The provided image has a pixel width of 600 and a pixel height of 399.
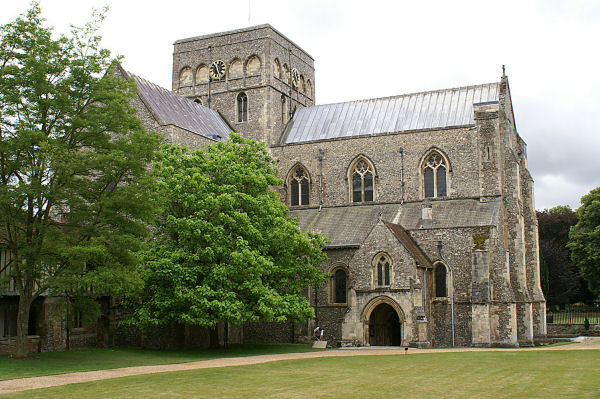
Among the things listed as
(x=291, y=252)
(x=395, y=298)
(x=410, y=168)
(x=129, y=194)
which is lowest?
(x=395, y=298)

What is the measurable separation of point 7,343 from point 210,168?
11.0 meters

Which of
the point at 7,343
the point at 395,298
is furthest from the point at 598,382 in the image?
the point at 7,343

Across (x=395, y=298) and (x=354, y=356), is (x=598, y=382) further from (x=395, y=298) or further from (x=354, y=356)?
(x=395, y=298)

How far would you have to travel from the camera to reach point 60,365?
76.6 feet

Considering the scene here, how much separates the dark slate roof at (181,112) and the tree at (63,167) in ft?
34.2

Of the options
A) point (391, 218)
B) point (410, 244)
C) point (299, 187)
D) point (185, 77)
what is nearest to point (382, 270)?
point (410, 244)

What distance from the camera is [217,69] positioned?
4725cm

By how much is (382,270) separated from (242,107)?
17.8 m

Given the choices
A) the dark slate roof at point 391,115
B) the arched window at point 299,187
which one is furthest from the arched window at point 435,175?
the arched window at point 299,187

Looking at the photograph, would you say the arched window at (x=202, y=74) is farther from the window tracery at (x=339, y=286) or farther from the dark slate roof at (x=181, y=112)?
the window tracery at (x=339, y=286)

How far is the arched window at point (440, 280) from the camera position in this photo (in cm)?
3494

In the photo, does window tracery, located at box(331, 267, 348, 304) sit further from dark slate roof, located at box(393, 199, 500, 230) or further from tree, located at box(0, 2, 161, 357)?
tree, located at box(0, 2, 161, 357)

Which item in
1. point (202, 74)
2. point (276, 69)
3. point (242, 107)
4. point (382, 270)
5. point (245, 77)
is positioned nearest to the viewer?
point (382, 270)

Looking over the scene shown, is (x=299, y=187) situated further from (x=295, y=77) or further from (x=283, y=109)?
(x=295, y=77)
